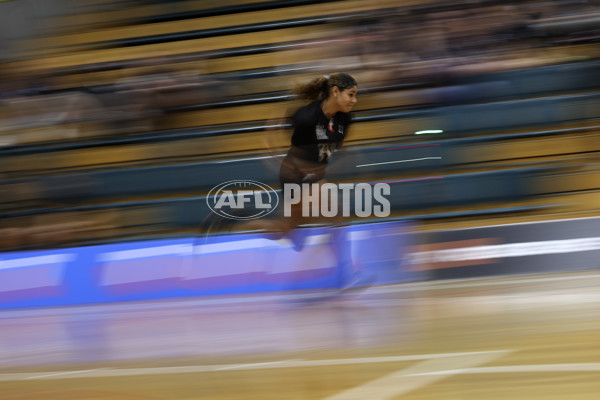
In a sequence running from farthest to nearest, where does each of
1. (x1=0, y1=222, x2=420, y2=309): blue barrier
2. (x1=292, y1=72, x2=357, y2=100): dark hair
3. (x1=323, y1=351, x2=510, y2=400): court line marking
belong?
(x1=0, y1=222, x2=420, y2=309): blue barrier, (x1=292, y1=72, x2=357, y2=100): dark hair, (x1=323, y1=351, x2=510, y2=400): court line marking

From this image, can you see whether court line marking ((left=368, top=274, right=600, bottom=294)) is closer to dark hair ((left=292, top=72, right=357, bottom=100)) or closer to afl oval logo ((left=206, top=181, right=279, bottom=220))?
afl oval logo ((left=206, top=181, right=279, bottom=220))

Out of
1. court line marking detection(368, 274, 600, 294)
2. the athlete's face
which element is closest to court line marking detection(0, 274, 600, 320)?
court line marking detection(368, 274, 600, 294)

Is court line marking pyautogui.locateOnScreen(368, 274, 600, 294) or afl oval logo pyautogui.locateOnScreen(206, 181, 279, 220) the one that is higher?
afl oval logo pyautogui.locateOnScreen(206, 181, 279, 220)

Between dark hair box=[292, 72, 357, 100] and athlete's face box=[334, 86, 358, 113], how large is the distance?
0.9 inches

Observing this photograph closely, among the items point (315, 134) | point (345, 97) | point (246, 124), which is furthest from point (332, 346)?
point (246, 124)

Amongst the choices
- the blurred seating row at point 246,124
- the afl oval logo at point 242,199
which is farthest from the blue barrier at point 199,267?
the blurred seating row at point 246,124

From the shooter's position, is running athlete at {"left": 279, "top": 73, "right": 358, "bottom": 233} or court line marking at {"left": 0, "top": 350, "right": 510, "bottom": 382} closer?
court line marking at {"left": 0, "top": 350, "right": 510, "bottom": 382}

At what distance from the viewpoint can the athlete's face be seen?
179 inches

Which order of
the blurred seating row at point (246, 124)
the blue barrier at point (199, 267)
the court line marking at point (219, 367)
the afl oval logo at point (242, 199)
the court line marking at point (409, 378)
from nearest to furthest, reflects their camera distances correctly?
the court line marking at point (409, 378) < the court line marking at point (219, 367) < the blue barrier at point (199, 267) < the afl oval logo at point (242, 199) < the blurred seating row at point (246, 124)

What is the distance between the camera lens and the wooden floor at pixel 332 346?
2848mm

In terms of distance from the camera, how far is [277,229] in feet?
15.8

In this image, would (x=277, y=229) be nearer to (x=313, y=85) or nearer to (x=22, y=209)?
(x=313, y=85)

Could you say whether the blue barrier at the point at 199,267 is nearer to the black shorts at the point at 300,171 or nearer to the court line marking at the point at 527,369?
the black shorts at the point at 300,171

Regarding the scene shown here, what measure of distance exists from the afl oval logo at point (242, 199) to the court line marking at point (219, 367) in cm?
181
